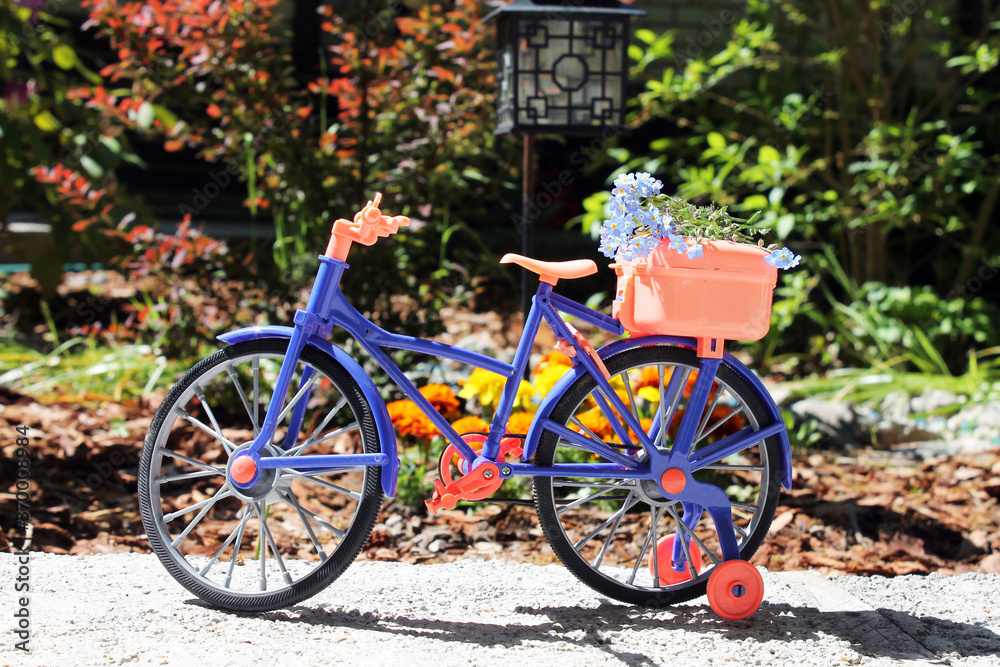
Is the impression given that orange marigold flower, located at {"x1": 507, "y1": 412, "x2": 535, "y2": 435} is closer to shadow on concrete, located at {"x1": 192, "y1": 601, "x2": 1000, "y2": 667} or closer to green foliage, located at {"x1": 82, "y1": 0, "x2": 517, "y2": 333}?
shadow on concrete, located at {"x1": 192, "y1": 601, "x2": 1000, "y2": 667}

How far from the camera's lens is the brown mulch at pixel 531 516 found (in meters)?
2.96

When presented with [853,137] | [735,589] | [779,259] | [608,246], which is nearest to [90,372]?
[608,246]

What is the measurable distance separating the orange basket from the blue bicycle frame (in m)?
0.13

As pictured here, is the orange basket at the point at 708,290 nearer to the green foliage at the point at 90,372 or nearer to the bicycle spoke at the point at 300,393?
the bicycle spoke at the point at 300,393

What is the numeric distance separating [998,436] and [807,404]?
0.81 metres

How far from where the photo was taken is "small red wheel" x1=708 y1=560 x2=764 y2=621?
2.30 meters

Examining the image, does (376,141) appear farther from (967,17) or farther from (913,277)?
(967,17)

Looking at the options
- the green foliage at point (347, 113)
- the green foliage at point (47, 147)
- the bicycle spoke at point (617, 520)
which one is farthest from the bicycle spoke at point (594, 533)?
the green foliage at point (47, 147)

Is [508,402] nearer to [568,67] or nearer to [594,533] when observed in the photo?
[594,533]

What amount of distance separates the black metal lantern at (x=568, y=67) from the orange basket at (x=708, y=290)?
4.38 feet

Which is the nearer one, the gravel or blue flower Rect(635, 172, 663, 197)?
the gravel

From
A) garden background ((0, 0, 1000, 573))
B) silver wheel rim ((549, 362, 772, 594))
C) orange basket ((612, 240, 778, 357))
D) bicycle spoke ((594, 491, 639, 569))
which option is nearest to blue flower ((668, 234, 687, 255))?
orange basket ((612, 240, 778, 357))

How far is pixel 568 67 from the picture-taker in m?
3.44

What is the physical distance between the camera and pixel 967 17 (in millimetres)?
6926
